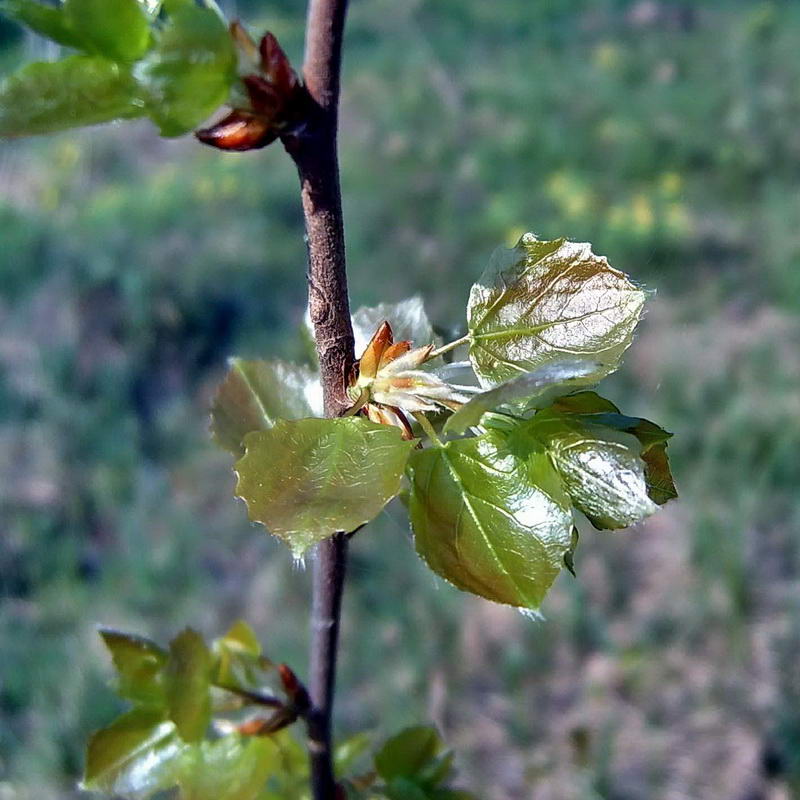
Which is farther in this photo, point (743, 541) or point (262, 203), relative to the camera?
point (262, 203)

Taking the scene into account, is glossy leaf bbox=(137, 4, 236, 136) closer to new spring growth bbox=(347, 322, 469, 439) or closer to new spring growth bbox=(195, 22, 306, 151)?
new spring growth bbox=(195, 22, 306, 151)

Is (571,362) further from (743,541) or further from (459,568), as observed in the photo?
(743,541)

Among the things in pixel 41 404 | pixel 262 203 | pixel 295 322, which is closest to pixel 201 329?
pixel 295 322

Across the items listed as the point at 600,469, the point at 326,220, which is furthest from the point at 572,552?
the point at 326,220

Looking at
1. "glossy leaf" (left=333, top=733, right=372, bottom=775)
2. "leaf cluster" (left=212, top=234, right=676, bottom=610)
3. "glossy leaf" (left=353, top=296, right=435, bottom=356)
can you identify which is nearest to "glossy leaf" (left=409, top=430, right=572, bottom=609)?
"leaf cluster" (left=212, top=234, right=676, bottom=610)

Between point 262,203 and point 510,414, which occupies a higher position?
point 510,414

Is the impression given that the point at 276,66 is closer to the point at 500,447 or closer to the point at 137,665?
the point at 500,447
